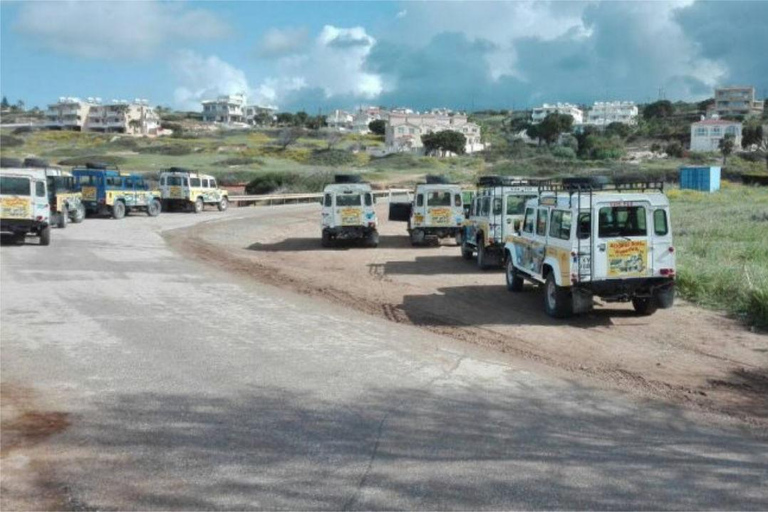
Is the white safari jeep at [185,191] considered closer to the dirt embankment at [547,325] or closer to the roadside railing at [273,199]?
the roadside railing at [273,199]

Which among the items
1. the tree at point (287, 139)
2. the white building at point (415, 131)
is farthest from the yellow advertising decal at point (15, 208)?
the white building at point (415, 131)

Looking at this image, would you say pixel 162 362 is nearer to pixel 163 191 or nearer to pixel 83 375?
pixel 83 375

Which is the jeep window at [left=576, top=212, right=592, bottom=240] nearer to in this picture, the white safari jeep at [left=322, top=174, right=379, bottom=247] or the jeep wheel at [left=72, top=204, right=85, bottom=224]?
the white safari jeep at [left=322, top=174, right=379, bottom=247]

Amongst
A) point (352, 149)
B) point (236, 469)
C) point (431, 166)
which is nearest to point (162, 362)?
point (236, 469)

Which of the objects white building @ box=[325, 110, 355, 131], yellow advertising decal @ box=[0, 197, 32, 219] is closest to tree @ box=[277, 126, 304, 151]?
white building @ box=[325, 110, 355, 131]

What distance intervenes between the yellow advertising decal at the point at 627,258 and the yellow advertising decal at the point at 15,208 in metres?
18.3

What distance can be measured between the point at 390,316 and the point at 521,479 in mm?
8366

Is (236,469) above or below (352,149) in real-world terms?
below

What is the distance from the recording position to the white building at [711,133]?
118m

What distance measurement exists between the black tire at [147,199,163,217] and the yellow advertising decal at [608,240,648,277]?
3242cm

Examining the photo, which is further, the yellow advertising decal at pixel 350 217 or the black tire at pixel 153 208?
the black tire at pixel 153 208

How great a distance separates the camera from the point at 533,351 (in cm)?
1153

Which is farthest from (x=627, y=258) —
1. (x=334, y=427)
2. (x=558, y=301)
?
(x=334, y=427)

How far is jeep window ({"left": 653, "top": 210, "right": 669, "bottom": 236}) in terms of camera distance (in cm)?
1337
